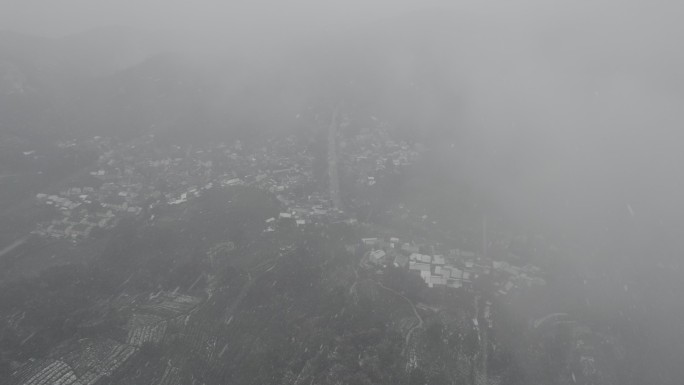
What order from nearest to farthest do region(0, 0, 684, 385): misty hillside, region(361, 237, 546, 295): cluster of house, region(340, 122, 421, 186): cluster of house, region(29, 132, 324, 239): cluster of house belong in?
region(0, 0, 684, 385): misty hillside → region(361, 237, 546, 295): cluster of house → region(29, 132, 324, 239): cluster of house → region(340, 122, 421, 186): cluster of house

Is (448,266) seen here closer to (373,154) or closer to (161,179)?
(373,154)

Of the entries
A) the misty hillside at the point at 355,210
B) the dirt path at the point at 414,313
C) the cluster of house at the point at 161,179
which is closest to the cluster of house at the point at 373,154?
the misty hillside at the point at 355,210

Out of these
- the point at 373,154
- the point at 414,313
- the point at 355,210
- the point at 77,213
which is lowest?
the point at 414,313

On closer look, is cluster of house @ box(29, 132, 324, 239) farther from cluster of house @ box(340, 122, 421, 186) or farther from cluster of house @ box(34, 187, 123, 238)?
cluster of house @ box(340, 122, 421, 186)

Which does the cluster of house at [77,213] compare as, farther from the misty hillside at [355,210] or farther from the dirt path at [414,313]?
the dirt path at [414,313]

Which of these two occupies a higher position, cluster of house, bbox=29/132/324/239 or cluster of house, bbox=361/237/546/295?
cluster of house, bbox=29/132/324/239

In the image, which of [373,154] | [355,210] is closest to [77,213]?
[355,210]

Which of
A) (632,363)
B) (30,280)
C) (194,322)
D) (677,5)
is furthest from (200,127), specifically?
(677,5)

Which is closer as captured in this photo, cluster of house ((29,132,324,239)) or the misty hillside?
the misty hillside

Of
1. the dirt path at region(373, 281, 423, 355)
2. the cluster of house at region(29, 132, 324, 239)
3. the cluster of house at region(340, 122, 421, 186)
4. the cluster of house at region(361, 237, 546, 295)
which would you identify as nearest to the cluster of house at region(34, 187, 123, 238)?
the cluster of house at region(29, 132, 324, 239)
